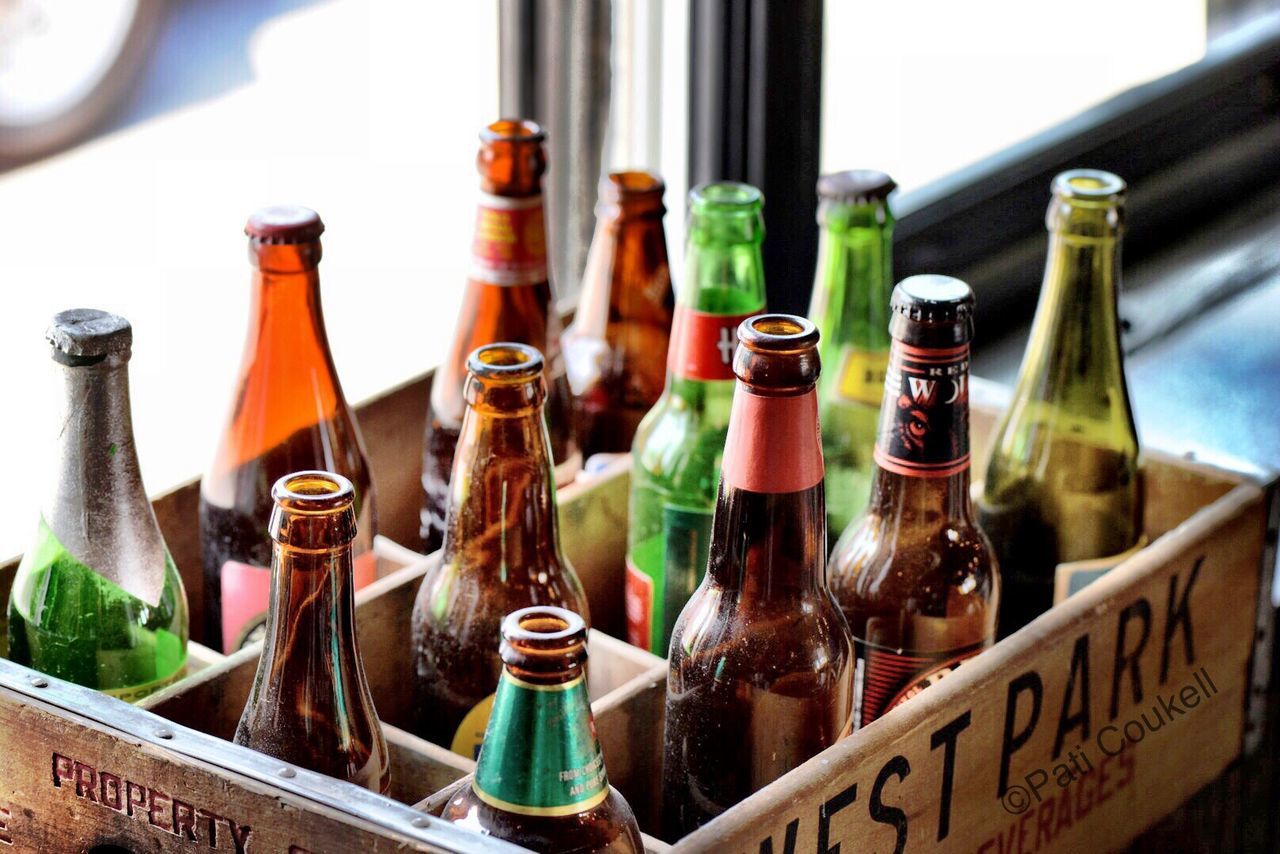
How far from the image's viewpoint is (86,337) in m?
0.74

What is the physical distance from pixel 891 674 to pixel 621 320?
0.33 metres

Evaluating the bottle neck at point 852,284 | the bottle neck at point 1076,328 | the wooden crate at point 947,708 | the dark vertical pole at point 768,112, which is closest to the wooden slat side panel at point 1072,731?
the wooden crate at point 947,708

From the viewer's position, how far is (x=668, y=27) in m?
1.38

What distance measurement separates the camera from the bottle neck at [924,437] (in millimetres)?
796

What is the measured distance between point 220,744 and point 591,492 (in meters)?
0.34

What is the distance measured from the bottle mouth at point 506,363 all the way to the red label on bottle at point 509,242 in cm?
19

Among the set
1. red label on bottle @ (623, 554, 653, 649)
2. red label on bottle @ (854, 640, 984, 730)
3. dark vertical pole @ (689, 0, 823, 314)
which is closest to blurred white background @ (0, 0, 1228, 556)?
dark vertical pole @ (689, 0, 823, 314)

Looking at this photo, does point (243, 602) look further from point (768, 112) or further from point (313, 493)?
point (768, 112)

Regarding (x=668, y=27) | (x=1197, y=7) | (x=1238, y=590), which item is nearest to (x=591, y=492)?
(x=1238, y=590)

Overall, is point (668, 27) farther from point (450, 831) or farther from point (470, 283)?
point (450, 831)

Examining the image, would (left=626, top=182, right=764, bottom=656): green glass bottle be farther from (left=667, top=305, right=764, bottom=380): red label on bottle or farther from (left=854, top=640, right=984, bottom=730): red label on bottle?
(left=854, top=640, right=984, bottom=730): red label on bottle

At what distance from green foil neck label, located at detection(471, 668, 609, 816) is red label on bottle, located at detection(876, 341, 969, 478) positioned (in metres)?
0.26

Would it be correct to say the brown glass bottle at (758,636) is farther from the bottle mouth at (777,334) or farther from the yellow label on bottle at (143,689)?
the yellow label on bottle at (143,689)

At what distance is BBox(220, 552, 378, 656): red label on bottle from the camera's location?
0.88m
